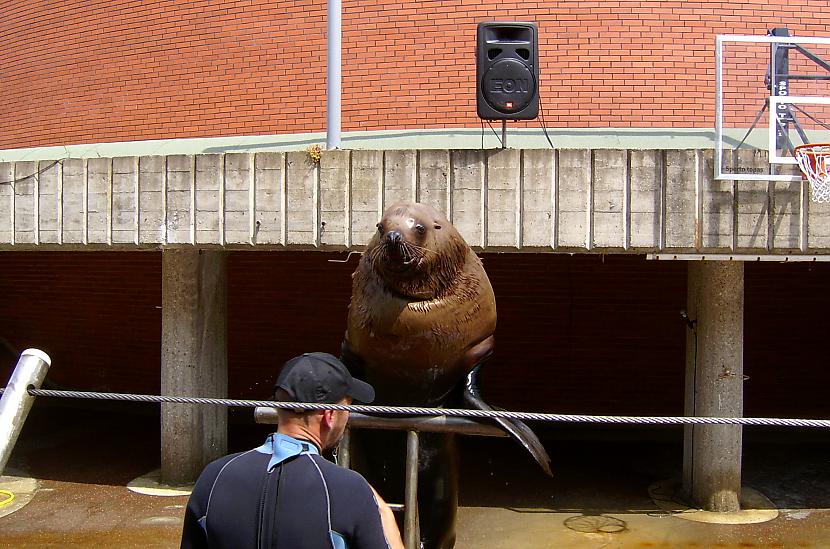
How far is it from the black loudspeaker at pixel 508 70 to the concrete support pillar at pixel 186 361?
10.2 feet

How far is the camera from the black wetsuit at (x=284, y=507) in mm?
1816

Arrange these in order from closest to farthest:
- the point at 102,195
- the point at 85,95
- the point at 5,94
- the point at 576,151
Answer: the point at 576,151
the point at 102,195
the point at 85,95
the point at 5,94

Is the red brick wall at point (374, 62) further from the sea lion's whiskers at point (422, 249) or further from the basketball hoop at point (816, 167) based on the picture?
the sea lion's whiskers at point (422, 249)

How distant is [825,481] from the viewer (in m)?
7.47

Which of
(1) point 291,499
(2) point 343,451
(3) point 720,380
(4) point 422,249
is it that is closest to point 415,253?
(4) point 422,249

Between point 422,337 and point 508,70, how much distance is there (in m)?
2.76

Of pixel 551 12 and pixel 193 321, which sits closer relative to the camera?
pixel 193 321

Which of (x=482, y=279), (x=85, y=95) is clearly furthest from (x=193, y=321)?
(x=85, y=95)

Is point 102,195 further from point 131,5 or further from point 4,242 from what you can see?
point 131,5

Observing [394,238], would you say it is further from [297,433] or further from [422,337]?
[297,433]

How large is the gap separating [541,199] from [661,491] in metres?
3.37

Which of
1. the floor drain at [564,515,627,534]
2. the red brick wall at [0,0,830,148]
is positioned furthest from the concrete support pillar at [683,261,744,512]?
the red brick wall at [0,0,830,148]

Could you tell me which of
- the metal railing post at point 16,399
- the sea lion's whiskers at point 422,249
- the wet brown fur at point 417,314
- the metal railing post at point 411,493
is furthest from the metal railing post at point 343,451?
the metal railing post at point 16,399

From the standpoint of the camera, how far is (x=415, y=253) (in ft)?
11.6
